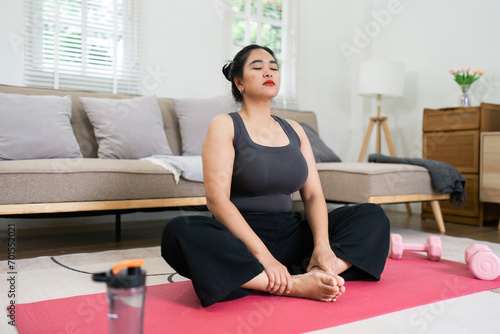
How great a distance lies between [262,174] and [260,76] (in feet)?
1.15

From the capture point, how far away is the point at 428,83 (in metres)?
4.38

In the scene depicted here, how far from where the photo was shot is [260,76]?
65.0 inches

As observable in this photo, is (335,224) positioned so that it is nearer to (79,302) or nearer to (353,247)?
(353,247)

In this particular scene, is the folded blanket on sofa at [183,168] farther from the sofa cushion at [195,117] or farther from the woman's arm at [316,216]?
the woman's arm at [316,216]

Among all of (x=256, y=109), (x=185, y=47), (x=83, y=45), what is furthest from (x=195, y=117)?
(x=256, y=109)

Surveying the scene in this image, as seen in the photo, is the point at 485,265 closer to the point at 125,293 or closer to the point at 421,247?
the point at 421,247

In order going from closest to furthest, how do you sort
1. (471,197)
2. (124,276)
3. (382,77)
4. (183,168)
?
(124,276) < (183,168) < (471,197) < (382,77)

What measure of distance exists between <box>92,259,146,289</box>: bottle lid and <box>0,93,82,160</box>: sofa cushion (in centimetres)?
201

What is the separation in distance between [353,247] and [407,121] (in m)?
3.29

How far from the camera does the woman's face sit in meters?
Result: 1.65

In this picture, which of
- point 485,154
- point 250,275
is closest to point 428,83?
point 485,154

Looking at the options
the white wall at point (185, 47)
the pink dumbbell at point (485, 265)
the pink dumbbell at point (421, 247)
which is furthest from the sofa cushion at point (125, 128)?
the pink dumbbell at point (485, 265)

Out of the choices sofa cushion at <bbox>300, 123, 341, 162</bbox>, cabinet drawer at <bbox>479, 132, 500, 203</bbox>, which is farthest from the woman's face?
cabinet drawer at <bbox>479, 132, 500, 203</bbox>

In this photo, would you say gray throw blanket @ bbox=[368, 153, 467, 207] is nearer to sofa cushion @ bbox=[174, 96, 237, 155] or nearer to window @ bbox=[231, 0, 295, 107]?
sofa cushion @ bbox=[174, 96, 237, 155]
